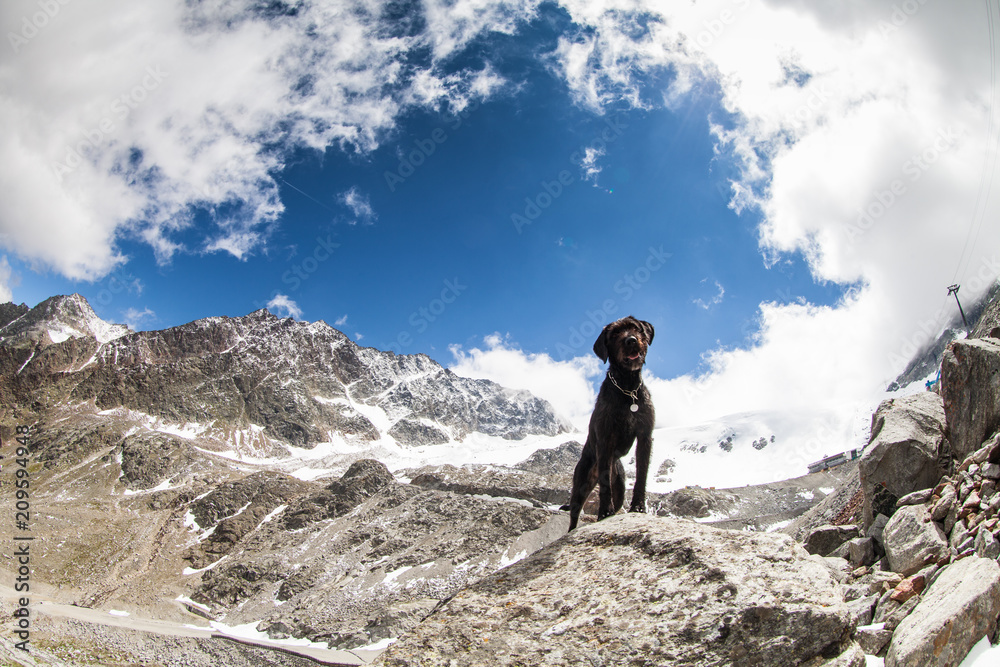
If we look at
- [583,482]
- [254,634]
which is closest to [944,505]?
[583,482]

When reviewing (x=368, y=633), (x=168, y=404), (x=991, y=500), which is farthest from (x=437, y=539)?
(x=168, y=404)

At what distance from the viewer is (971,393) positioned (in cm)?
929

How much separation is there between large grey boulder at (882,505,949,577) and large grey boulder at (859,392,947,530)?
178 centimetres

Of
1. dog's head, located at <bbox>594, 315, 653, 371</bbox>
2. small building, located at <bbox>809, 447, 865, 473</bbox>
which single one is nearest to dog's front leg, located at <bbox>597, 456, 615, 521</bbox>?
dog's head, located at <bbox>594, 315, 653, 371</bbox>

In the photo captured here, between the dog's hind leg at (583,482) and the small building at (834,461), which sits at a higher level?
the small building at (834,461)

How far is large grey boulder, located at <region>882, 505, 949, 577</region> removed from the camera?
293 inches

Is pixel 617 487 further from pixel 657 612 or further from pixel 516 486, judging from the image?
pixel 516 486

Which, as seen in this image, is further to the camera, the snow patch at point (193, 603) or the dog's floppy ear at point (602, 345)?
the snow patch at point (193, 603)

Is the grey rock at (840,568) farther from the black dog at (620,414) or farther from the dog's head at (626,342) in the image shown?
the dog's head at (626,342)

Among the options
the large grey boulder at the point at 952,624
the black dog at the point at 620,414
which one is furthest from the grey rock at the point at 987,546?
the black dog at the point at 620,414

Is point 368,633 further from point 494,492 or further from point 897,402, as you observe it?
point 494,492

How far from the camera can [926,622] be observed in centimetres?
505

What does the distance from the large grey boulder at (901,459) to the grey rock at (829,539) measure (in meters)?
1.45

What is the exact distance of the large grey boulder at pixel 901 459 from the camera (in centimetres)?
1042
